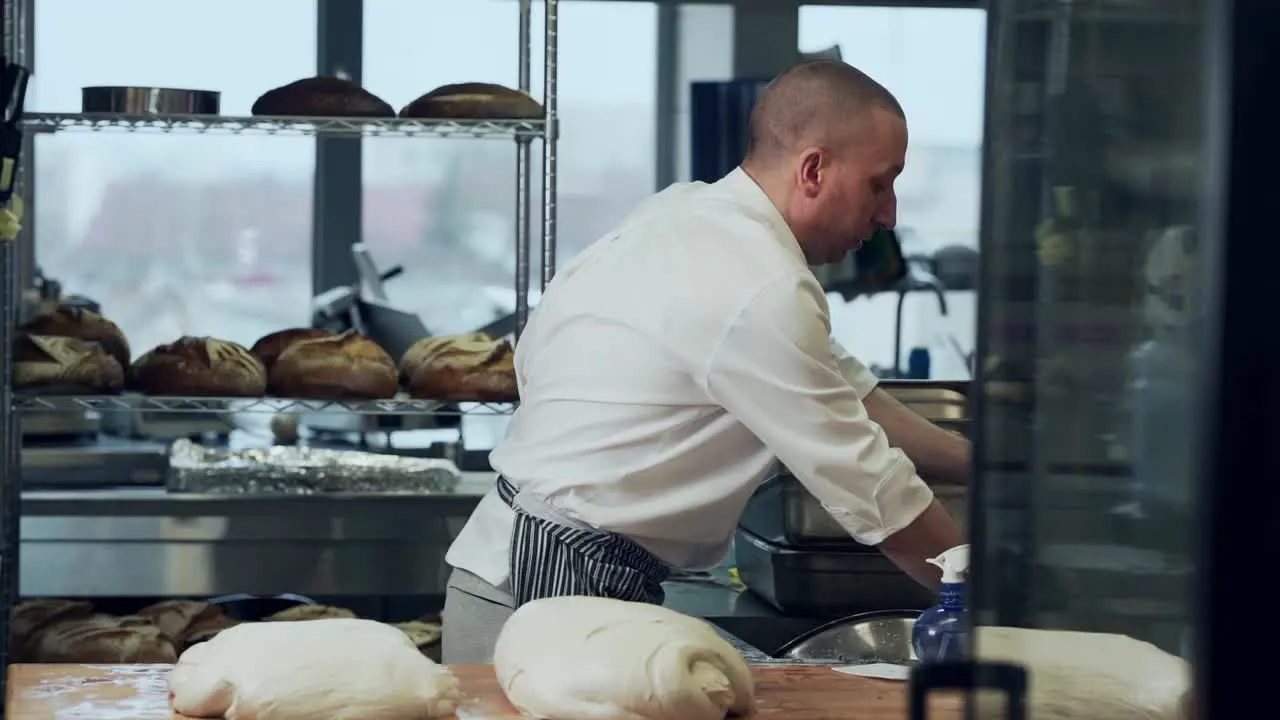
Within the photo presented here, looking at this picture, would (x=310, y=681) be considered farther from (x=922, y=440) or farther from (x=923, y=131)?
(x=923, y=131)

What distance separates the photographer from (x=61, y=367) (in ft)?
8.04

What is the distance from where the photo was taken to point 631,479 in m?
1.68

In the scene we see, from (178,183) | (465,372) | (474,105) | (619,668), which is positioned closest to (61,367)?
(465,372)

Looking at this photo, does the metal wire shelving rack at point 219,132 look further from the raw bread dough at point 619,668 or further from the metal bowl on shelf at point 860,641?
the raw bread dough at point 619,668

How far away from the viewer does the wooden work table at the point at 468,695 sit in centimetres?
138

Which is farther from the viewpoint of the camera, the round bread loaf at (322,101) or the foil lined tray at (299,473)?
the foil lined tray at (299,473)

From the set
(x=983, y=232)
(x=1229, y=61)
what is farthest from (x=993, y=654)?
(x=1229, y=61)

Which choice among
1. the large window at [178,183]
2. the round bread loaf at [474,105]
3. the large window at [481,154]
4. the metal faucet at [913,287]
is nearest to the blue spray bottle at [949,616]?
the round bread loaf at [474,105]

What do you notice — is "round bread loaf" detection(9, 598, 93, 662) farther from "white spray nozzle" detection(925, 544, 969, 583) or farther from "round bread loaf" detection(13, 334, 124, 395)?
"white spray nozzle" detection(925, 544, 969, 583)

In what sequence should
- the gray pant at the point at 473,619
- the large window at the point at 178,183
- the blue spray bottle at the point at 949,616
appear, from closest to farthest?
the blue spray bottle at the point at 949,616
the gray pant at the point at 473,619
the large window at the point at 178,183

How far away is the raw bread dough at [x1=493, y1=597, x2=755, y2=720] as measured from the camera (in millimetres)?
1327

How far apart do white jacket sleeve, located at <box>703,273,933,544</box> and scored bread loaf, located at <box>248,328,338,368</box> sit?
119cm

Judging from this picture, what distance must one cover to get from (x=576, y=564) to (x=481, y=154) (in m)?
3.13

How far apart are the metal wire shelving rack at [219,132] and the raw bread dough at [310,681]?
3.56 feet
